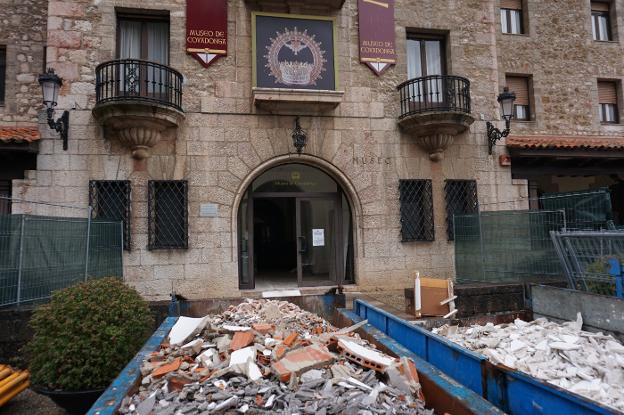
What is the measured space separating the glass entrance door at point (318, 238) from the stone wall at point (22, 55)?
7.82 m

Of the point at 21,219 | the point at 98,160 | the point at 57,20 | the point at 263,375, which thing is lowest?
the point at 263,375

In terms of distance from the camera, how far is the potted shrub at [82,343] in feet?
16.1

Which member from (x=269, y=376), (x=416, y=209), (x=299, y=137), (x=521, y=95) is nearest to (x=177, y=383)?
(x=269, y=376)

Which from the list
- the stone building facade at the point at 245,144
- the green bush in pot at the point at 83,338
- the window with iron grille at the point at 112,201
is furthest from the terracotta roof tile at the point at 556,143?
the green bush in pot at the point at 83,338

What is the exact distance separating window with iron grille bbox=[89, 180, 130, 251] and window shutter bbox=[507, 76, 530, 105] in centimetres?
1296

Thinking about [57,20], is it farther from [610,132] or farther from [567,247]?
[610,132]

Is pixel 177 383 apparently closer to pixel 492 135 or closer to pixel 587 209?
pixel 587 209

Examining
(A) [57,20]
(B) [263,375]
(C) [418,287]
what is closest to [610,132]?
(C) [418,287]

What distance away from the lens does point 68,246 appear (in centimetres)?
740

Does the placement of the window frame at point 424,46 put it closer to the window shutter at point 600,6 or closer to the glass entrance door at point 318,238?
the glass entrance door at point 318,238

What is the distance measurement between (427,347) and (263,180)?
7.74m

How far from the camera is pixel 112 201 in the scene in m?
9.65

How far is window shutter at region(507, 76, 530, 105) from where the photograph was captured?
578 inches

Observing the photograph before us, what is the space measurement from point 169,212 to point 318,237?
3881mm
